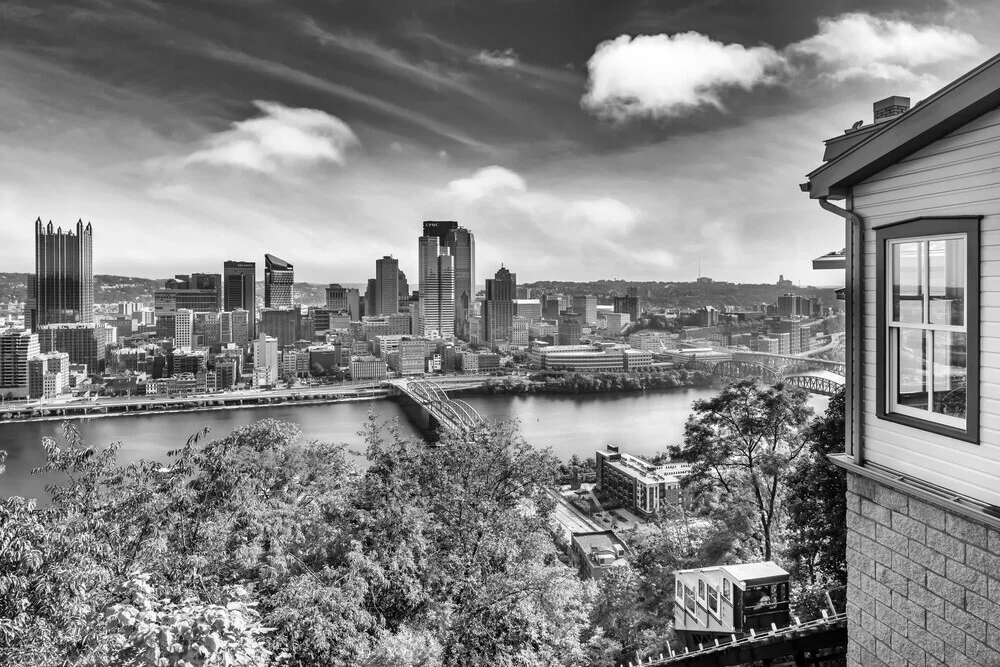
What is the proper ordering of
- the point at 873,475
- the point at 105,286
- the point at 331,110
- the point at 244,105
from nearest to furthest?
the point at 873,475 < the point at 244,105 < the point at 331,110 < the point at 105,286

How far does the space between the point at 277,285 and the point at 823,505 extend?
68.2 metres

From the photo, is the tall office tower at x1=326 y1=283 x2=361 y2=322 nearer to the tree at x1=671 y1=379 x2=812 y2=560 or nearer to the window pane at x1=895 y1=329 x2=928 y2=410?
the tree at x1=671 y1=379 x2=812 y2=560

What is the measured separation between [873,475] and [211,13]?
2550 cm

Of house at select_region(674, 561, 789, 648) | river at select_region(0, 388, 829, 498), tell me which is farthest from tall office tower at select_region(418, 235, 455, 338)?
house at select_region(674, 561, 789, 648)

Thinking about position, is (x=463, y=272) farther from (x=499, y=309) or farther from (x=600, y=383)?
(x=600, y=383)

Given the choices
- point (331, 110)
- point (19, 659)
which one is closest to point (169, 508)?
point (19, 659)

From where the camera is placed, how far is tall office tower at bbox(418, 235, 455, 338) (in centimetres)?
5573

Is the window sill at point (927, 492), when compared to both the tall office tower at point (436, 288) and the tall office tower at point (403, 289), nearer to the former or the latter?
the tall office tower at point (436, 288)

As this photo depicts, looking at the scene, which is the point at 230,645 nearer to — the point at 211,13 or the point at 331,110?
the point at 211,13

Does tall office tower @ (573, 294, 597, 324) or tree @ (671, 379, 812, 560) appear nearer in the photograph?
tree @ (671, 379, 812, 560)

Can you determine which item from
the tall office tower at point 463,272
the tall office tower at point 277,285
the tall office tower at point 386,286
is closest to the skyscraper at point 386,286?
the tall office tower at point 386,286

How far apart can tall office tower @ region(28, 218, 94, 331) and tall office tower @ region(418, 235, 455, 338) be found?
24.7 meters

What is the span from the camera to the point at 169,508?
313cm

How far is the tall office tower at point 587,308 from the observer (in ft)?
155
